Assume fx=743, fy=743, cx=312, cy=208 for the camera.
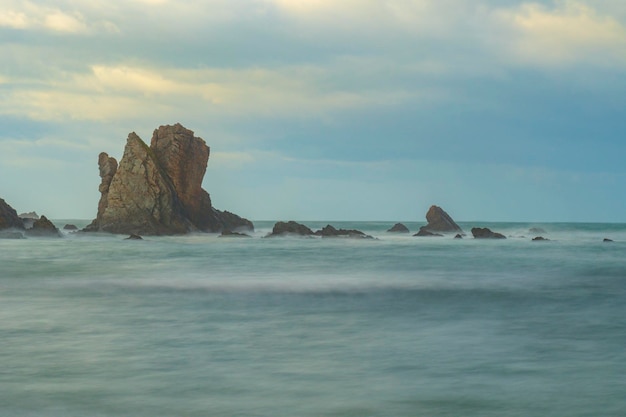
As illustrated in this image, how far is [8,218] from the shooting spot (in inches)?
2554

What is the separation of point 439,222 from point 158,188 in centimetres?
3568

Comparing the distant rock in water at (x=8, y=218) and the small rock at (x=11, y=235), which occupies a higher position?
the distant rock in water at (x=8, y=218)

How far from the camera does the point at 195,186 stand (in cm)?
7175

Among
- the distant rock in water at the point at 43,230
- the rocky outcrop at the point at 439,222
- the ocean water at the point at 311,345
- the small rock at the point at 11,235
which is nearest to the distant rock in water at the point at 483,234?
the rocky outcrop at the point at 439,222

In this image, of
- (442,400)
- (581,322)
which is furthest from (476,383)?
(581,322)

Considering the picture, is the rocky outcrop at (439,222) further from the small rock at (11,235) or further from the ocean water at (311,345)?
the ocean water at (311,345)

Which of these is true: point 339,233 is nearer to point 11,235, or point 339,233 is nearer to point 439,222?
point 439,222

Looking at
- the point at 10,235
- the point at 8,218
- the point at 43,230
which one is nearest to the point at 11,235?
the point at 10,235

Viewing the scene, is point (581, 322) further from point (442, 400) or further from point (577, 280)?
point (577, 280)

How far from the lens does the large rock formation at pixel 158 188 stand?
2618 inches

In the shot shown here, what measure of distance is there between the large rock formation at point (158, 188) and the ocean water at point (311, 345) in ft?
117

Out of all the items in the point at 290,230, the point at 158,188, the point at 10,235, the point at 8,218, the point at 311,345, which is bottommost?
the point at 311,345

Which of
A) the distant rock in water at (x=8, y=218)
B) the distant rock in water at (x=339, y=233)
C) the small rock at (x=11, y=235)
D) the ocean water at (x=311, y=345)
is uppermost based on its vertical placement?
the distant rock in water at (x=8, y=218)

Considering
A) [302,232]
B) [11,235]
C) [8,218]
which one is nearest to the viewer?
[11,235]
